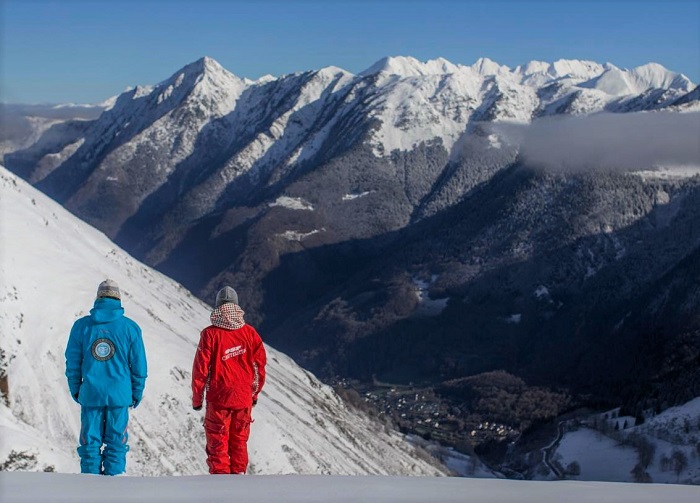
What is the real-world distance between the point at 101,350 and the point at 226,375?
2.74m

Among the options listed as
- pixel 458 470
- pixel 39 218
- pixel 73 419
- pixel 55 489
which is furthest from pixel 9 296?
pixel 458 470

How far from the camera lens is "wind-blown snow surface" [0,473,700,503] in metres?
13.1

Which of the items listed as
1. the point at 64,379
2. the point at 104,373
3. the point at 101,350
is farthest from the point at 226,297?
the point at 64,379

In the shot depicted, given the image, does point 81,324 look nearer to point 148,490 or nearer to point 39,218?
point 148,490

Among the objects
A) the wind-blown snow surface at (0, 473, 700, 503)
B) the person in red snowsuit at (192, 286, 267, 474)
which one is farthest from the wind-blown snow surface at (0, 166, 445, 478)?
the wind-blown snow surface at (0, 473, 700, 503)

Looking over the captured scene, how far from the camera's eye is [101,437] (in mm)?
18062

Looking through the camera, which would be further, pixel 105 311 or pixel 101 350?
pixel 105 311

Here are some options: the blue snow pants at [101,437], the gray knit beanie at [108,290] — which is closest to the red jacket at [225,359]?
the blue snow pants at [101,437]

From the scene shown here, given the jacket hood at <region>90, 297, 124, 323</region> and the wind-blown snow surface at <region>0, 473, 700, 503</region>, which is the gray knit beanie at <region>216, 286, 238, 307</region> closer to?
the jacket hood at <region>90, 297, 124, 323</region>

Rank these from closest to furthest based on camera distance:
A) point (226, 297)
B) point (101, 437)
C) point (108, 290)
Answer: point (108, 290)
point (101, 437)
point (226, 297)

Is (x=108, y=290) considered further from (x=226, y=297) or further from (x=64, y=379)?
(x=64, y=379)

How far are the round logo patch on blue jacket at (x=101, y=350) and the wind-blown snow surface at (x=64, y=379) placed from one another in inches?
354

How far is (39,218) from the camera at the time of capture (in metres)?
51.0

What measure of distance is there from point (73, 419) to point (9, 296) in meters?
6.63
